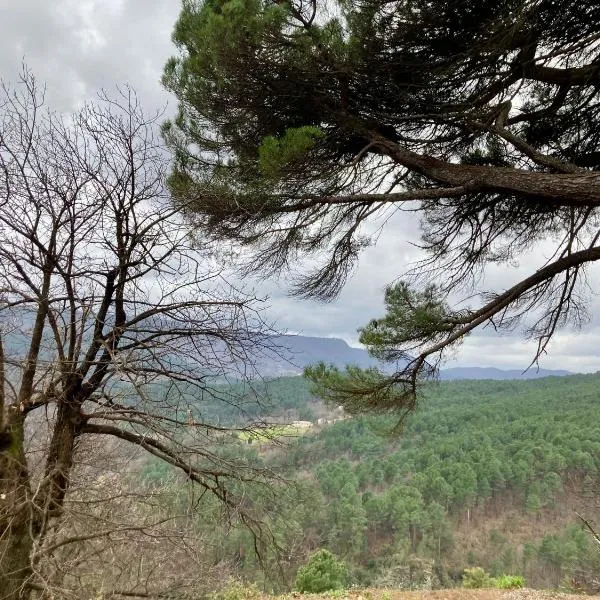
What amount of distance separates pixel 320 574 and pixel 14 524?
10596 millimetres

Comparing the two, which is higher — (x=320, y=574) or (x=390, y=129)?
(x=390, y=129)

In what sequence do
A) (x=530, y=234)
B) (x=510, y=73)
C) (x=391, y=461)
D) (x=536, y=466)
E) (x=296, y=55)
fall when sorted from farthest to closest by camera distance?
1. (x=391, y=461)
2. (x=536, y=466)
3. (x=530, y=234)
4. (x=510, y=73)
5. (x=296, y=55)

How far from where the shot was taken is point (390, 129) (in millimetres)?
3680

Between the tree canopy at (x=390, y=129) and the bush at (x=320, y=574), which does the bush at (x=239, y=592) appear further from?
the bush at (x=320, y=574)

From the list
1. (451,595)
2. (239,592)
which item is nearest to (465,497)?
(451,595)

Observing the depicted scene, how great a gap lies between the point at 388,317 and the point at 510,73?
6.42ft

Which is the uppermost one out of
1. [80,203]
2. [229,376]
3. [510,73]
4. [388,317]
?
[510,73]

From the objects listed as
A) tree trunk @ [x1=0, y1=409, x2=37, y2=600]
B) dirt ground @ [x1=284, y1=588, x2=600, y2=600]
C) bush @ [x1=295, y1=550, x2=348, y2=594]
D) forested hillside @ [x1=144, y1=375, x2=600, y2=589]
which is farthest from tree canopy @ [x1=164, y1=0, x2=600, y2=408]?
forested hillside @ [x1=144, y1=375, x2=600, y2=589]

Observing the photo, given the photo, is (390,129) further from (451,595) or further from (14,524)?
(451,595)

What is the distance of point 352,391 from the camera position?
385 centimetres

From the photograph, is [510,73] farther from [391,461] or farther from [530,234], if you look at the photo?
[391,461]

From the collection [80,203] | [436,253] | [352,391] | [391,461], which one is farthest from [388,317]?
[391,461]

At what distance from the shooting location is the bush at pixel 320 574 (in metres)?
10.8

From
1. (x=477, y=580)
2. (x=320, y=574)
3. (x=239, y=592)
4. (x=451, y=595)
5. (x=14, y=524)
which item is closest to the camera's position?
(x=14, y=524)
